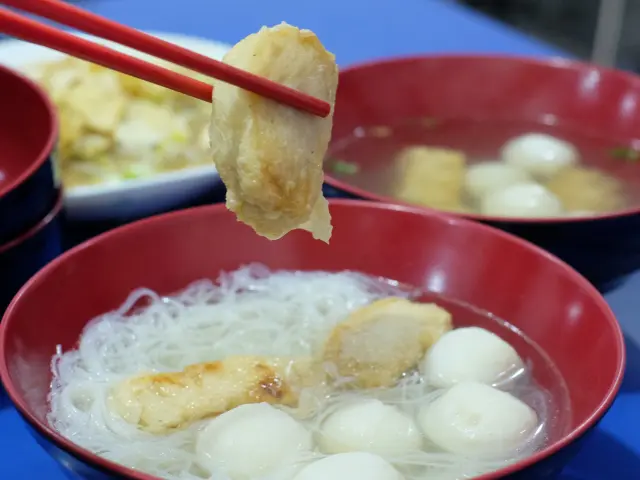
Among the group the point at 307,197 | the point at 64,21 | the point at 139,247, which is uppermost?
the point at 64,21

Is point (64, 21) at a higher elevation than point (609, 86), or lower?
higher

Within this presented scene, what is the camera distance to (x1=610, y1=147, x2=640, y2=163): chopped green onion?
178 centimetres

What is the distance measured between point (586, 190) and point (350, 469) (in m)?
0.97

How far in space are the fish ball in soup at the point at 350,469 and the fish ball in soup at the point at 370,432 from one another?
65 mm

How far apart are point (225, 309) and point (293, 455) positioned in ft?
1.21

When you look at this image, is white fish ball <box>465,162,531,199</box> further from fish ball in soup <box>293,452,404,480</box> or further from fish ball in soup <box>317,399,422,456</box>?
fish ball in soup <box>293,452,404,480</box>

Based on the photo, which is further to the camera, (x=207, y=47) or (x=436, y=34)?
(x=436, y=34)

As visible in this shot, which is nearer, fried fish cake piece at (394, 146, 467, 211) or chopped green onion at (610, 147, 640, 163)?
fried fish cake piece at (394, 146, 467, 211)

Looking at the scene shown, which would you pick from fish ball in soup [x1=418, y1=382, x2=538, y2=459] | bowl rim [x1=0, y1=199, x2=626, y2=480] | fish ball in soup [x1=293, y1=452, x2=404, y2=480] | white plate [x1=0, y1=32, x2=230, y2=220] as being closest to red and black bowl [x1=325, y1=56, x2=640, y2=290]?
white plate [x1=0, y1=32, x2=230, y2=220]

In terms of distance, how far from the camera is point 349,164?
1.69 meters

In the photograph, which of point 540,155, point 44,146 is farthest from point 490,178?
point 44,146

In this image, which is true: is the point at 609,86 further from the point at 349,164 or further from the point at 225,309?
the point at 225,309

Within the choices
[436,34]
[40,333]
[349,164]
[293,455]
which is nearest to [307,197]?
[293,455]

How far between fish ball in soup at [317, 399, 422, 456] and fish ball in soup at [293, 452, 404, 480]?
0.21ft
